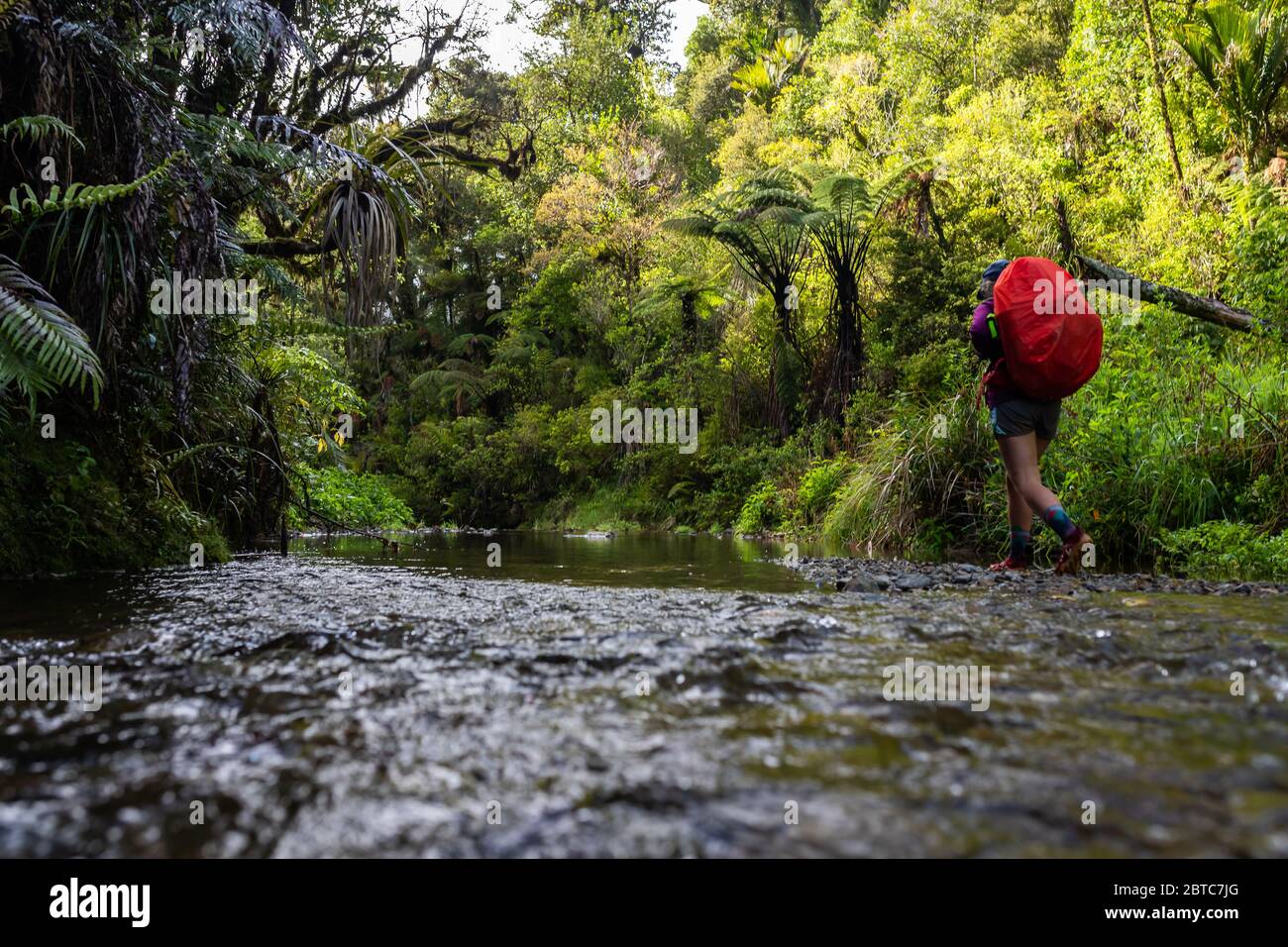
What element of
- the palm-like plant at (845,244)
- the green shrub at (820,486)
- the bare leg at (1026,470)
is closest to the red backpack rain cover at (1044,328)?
the bare leg at (1026,470)

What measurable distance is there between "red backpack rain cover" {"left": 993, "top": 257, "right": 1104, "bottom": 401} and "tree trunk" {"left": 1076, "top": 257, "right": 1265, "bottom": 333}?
351 centimetres

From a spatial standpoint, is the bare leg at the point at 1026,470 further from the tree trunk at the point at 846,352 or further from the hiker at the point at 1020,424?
the tree trunk at the point at 846,352

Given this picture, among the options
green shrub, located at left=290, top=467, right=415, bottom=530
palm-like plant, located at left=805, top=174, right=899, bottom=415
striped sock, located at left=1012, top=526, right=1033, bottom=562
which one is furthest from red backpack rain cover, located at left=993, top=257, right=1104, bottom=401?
palm-like plant, located at left=805, top=174, right=899, bottom=415

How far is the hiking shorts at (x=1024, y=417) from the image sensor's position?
404 centimetres

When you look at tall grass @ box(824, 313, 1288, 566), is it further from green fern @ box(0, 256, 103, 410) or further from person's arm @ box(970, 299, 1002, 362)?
green fern @ box(0, 256, 103, 410)

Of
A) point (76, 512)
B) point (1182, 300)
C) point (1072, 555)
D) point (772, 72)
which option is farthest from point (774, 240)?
point (772, 72)

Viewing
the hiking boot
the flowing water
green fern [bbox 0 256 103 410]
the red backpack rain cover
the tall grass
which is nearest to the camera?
the flowing water

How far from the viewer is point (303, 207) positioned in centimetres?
808

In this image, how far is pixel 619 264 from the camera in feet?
69.3

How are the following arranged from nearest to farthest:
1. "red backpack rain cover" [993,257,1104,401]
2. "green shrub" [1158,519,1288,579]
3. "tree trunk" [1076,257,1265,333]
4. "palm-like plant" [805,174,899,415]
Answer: "red backpack rain cover" [993,257,1104,401]
"green shrub" [1158,519,1288,579]
"tree trunk" [1076,257,1265,333]
"palm-like plant" [805,174,899,415]

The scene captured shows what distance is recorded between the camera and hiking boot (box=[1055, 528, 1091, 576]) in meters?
3.96
